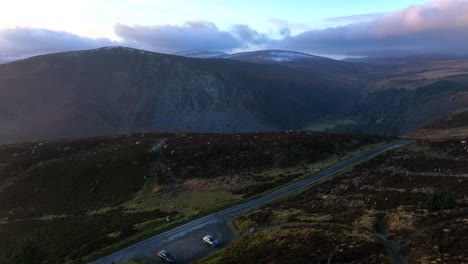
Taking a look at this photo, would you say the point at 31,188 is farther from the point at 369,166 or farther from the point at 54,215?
the point at 369,166

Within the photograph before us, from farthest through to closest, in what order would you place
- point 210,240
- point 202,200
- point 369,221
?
point 202,200 → point 210,240 → point 369,221

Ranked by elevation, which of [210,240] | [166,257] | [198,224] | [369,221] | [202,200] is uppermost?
[369,221]

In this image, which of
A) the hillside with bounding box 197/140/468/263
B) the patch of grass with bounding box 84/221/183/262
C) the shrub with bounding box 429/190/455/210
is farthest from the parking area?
the shrub with bounding box 429/190/455/210

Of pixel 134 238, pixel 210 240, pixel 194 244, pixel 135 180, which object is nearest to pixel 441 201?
pixel 210 240

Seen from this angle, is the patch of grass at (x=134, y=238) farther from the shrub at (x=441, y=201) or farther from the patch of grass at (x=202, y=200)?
the shrub at (x=441, y=201)

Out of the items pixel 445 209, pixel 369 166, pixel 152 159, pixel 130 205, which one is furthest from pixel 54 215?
pixel 445 209

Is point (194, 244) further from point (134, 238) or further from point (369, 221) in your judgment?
point (369, 221)
